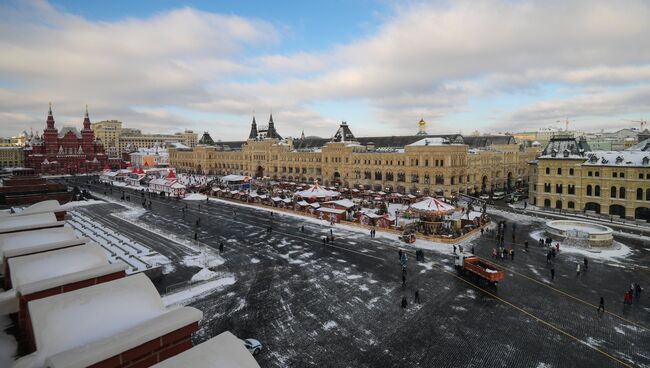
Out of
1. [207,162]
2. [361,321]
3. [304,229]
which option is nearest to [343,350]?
[361,321]

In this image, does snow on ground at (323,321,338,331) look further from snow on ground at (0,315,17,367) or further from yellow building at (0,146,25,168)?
yellow building at (0,146,25,168)

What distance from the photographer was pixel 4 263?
11461mm

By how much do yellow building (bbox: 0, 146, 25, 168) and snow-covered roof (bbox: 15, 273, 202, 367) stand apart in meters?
171

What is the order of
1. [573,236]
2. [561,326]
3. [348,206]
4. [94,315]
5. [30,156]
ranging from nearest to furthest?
1. [94,315]
2. [561,326]
3. [573,236]
4. [348,206]
5. [30,156]

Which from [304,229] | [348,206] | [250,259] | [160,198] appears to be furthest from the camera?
[160,198]

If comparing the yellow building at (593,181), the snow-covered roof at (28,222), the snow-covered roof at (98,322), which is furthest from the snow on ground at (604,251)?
the snow-covered roof at (28,222)

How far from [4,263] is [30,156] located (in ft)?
424

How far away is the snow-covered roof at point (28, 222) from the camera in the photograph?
15361 mm

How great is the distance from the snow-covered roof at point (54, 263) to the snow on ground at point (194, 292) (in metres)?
10.9

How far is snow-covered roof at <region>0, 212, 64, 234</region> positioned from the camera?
1536 centimetres

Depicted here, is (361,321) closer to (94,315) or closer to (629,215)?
(94,315)

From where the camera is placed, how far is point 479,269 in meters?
25.8

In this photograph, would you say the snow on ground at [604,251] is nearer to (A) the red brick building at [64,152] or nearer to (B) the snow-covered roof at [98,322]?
(B) the snow-covered roof at [98,322]

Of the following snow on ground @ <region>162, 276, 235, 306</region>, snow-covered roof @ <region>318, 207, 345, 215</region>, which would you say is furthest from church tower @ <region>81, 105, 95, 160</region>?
snow on ground @ <region>162, 276, 235, 306</region>
